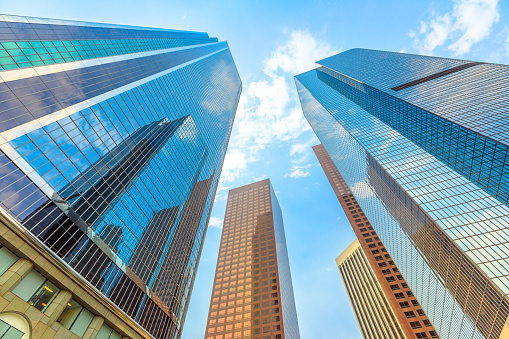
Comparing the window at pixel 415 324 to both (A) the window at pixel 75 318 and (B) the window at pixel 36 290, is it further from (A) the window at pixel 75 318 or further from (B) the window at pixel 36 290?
(B) the window at pixel 36 290

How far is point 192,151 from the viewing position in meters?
82.3

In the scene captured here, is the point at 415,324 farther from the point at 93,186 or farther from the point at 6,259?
the point at 6,259

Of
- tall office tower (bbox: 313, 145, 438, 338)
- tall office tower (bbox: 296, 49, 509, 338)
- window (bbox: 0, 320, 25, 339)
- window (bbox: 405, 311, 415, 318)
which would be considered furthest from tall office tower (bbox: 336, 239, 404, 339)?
window (bbox: 0, 320, 25, 339)

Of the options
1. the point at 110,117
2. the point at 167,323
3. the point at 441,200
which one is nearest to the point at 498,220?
the point at 441,200

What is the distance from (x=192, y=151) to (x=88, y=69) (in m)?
39.5

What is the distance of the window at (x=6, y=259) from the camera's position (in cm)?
1824

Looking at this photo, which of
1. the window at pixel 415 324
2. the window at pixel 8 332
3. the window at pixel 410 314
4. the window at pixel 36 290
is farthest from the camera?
the window at pixel 410 314

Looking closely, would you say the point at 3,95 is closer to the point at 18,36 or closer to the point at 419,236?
the point at 18,36

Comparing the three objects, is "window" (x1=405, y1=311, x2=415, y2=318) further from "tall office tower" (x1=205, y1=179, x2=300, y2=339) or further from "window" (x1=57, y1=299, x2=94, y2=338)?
"window" (x1=57, y1=299, x2=94, y2=338)

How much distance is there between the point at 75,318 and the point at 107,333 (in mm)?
4618

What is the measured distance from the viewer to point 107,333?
992 inches

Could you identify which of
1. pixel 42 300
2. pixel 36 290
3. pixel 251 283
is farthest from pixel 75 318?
pixel 251 283

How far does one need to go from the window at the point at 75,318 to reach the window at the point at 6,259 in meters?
6.68

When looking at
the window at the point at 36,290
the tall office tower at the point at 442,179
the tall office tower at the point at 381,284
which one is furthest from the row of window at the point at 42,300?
the tall office tower at the point at 381,284
